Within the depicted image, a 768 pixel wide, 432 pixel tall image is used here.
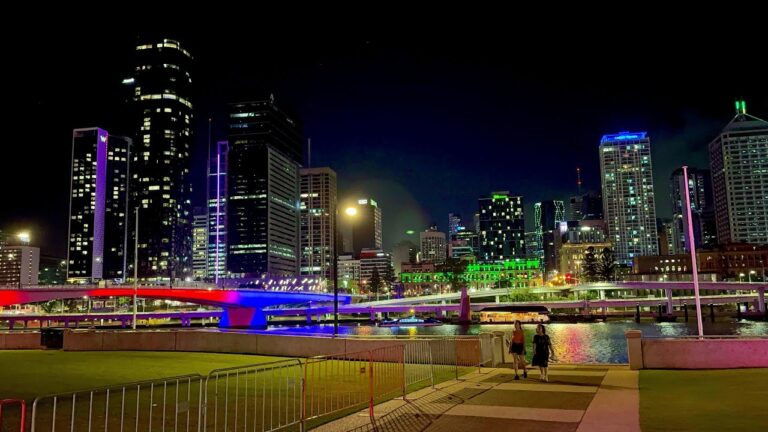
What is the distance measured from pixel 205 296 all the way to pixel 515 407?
9627 centimetres

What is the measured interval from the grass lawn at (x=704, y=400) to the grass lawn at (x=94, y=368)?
15514mm

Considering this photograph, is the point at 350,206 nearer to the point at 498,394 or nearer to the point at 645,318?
the point at 498,394

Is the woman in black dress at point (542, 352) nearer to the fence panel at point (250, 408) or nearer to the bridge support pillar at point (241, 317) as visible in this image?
the fence panel at point (250, 408)

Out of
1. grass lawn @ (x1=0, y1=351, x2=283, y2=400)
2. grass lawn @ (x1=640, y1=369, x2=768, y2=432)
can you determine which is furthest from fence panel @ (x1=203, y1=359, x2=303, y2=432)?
grass lawn @ (x1=640, y1=369, x2=768, y2=432)

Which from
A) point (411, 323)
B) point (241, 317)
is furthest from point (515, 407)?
point (411, 323)

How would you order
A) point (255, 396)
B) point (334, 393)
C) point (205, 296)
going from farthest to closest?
1. point (205, 296)
2. point (334, 393)
3. point (255, 396)

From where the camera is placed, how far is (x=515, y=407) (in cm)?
1374

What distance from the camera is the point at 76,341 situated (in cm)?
3634

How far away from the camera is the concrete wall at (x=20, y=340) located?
38.7 meters

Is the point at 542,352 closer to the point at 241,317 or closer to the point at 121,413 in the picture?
the point at 121,413

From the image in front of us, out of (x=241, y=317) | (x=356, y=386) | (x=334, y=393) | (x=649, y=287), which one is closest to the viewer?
(x=334, y=393)

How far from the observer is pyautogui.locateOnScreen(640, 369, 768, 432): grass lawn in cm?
1156

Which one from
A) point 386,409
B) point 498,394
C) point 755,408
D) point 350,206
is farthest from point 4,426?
point 350,206

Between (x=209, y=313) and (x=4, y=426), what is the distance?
143 meters
